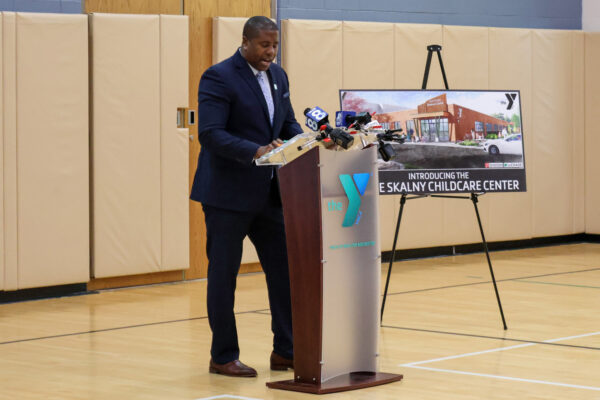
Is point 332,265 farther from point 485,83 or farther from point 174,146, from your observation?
point 485,83

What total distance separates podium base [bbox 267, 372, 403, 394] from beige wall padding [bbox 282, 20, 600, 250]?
167 inches

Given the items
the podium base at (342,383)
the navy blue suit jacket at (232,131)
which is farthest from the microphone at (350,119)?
the podium base at (342,383)

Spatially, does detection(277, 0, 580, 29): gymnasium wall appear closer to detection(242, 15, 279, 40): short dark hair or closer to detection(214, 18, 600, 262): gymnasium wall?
detection(214, 18, 600, 262): gymnasium wall

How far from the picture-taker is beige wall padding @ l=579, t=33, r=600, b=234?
10031 mm

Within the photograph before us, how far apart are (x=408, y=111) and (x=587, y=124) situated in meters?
4.34

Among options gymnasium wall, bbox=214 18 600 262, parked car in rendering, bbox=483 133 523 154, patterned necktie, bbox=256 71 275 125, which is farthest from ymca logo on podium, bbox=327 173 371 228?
gymnasium wall, bbox=214 18 600 262

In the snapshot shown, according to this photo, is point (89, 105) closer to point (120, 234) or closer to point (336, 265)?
point (120, 234)

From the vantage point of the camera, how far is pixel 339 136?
155 inches

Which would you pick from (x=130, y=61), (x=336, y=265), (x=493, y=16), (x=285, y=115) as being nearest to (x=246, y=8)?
(x=130, y=61)

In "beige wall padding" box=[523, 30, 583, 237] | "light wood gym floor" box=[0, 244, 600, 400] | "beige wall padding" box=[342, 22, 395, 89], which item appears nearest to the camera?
"light wood gym floor" box=[0, 244, 600, 400]

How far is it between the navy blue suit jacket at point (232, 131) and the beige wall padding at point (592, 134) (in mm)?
6442

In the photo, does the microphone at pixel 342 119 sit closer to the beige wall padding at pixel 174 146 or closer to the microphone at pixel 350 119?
the microphone at pixel 350 119

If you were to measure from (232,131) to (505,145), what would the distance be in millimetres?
2671

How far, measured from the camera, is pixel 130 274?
7.30 m
